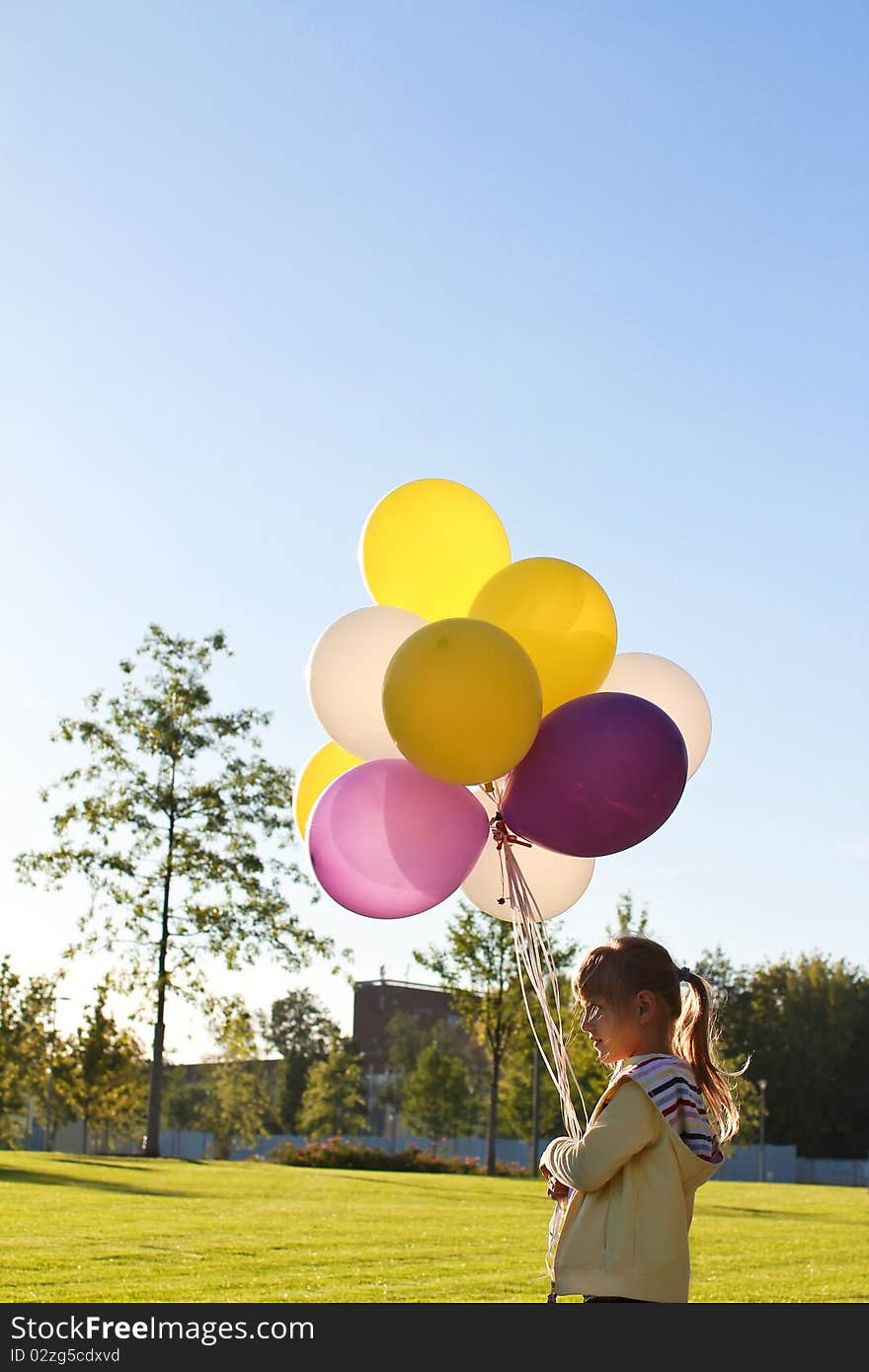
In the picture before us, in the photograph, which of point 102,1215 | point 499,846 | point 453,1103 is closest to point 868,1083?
point 453,1103

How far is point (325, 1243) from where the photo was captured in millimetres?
12016

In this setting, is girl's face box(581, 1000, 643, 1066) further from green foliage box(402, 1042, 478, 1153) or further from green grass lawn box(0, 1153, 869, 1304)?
green foliage box(402, 1042, 478, 1153)

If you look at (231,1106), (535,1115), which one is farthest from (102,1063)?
(231,1106)

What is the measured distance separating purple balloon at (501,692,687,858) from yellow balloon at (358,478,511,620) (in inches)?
35.8

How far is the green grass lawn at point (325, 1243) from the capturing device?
346 inches

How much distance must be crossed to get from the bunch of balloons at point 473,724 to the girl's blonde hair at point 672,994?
90 cm

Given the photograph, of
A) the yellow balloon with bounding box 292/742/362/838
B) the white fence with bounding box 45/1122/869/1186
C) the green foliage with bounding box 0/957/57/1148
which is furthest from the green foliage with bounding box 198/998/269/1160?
the yellow balloon with bounding box 292/742/362/838

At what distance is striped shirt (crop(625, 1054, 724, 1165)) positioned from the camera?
11.3ft

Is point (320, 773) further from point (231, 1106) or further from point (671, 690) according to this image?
point (231, 1106)

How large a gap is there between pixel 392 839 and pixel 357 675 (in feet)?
2.36

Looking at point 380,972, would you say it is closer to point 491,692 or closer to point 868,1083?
point 868,1083

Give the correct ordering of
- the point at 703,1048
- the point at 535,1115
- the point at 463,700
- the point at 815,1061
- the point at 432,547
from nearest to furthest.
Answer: the point at 703,1048 → the point at 463,700 → the point at 432,547 → the point at 535,1115 → the point at 815,1061
